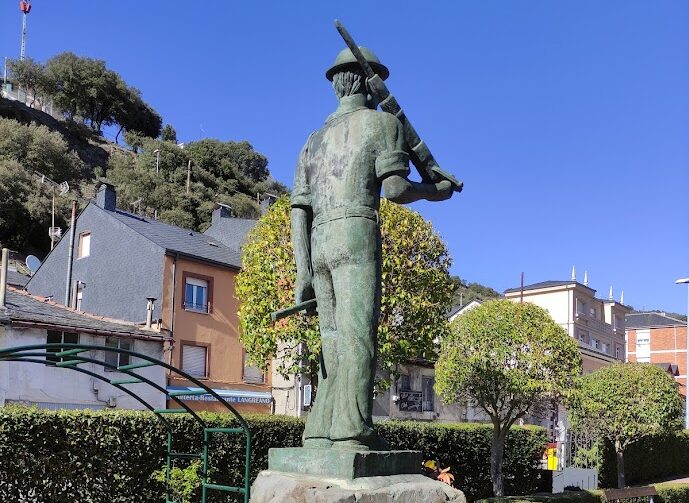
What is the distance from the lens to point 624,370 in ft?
81.7

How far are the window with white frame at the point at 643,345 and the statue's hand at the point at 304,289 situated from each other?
238 feet

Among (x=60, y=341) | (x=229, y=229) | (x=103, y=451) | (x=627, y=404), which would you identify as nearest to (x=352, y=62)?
(x=103, y=451)

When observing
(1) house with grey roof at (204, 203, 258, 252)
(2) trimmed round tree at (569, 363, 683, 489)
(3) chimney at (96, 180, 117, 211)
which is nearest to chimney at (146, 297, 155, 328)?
(3) chimney at (96, 180, 117, 211)

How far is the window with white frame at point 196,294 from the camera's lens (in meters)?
28.8

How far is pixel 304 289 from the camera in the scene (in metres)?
5.38

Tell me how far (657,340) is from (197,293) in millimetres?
55406

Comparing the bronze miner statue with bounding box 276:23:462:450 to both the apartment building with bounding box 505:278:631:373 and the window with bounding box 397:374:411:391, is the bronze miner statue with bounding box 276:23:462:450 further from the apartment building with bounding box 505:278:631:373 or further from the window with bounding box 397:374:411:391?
the apartment building with bounding box 505:278:631:373

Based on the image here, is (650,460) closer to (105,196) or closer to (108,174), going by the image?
(105,196)

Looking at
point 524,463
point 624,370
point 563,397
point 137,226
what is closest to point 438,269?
point 563,397

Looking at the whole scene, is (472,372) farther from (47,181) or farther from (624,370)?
(47,181)

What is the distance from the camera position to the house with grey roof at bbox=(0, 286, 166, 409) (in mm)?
20672

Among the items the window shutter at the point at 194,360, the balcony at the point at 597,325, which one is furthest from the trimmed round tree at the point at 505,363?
the balcony at the point at 597,325

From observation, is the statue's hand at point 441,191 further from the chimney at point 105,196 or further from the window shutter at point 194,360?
the chimney at point 105,196

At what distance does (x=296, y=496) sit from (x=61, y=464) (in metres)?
10.6
